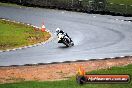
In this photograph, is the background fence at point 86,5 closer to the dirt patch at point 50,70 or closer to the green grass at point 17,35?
the green grass at point 17,35

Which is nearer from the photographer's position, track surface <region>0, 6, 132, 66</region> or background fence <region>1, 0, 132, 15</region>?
track surface <region>0, 6, 132, 66</region>

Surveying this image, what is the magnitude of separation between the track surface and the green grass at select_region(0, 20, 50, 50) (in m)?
1.56

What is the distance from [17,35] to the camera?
34031 mm

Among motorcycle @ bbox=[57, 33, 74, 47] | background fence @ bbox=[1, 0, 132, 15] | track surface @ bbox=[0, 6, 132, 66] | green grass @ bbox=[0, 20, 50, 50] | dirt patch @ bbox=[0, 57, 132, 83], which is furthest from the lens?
background fence @ bbox=[1, 0, 132, 15]

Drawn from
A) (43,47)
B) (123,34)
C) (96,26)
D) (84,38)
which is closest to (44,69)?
(43,47)

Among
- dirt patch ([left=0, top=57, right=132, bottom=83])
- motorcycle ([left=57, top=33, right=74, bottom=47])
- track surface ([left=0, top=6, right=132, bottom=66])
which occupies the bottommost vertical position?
dirt patch ([left=0, top=57, right=132, bottom=83])

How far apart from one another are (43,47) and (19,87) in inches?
375

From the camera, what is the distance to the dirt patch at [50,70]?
22297 mm

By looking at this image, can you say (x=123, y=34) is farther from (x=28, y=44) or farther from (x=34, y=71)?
(x=34, y=71)

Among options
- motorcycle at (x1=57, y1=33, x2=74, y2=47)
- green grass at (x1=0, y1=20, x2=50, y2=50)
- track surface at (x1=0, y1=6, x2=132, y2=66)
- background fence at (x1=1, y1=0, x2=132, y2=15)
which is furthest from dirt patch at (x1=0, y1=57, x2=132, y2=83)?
background fence at (x1=1, y1=0, x2=132, y2=15)

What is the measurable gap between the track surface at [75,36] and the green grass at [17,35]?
1562 mm

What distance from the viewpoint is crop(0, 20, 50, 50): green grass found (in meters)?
30.6

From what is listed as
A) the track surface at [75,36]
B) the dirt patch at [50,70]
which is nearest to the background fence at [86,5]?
the track surface at [75,36]

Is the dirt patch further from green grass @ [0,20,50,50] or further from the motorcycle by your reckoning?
green grass @ [0,20,50,50]
